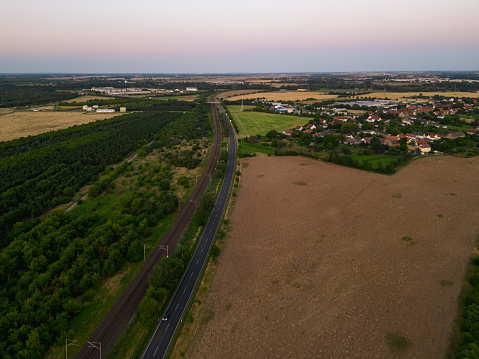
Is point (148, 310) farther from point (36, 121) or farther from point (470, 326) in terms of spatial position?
point (36, 121)

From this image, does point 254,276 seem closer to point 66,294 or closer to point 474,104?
point 66,294

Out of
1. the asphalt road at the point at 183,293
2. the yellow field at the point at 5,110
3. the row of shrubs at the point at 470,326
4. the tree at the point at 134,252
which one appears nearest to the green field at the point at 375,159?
the asphalt road at the point at 183,293

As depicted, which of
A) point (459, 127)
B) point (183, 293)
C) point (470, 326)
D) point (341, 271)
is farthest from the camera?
point (459, 127)

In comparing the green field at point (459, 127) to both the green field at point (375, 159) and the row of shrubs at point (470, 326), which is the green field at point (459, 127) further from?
the row of shrubs at point (470, 326)

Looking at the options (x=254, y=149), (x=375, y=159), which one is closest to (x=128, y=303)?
(x=254, y=149)

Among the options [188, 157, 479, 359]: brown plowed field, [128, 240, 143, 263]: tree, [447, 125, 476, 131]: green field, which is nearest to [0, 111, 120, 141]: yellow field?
[128, 240, 143, 263]: tree

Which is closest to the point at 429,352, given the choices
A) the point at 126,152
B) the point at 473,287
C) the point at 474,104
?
the point at 473,287

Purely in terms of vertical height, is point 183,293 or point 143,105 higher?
point 143,105
